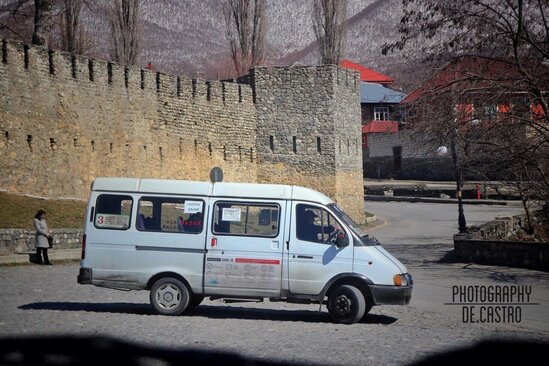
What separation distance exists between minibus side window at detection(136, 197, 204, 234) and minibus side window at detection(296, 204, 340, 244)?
4.99ft

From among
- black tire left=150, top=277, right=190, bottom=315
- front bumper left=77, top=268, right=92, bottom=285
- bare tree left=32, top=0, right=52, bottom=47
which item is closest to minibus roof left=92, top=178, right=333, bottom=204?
front bumper left=77, top=268, right=92, bottom=285

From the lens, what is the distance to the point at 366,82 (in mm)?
84000

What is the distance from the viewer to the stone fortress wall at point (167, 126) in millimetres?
27891

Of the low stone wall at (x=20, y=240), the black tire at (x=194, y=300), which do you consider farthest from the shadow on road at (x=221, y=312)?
the low stone wall at (x=20, y=240)

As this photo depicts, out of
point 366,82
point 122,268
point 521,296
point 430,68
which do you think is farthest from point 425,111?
point 366,82

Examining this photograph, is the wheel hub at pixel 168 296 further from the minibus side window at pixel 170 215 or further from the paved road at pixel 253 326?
the minibus side window at pixel 170 215

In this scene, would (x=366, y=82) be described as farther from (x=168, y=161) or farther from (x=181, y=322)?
(x=181, y=322)

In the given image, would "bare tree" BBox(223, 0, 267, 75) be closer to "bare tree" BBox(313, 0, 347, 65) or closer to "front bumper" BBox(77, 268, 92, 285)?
"bare tree" BBox(313, 0, 347, 65)

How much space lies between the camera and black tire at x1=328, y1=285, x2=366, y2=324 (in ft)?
42.9

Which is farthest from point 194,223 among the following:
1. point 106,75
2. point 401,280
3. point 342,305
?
point 106,75

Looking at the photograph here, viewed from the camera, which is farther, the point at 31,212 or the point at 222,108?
the point at 222,108

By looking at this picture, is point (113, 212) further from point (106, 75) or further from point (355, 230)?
point (106, 75)

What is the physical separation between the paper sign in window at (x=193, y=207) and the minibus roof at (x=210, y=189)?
15 cm

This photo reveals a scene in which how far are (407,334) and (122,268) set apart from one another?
4.49 meters
